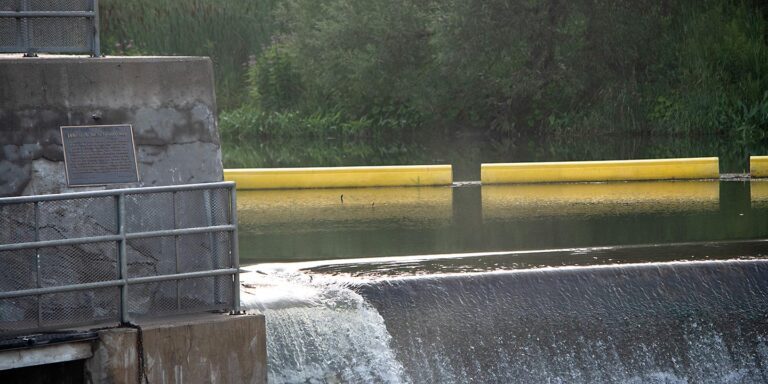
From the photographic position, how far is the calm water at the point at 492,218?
482 inches

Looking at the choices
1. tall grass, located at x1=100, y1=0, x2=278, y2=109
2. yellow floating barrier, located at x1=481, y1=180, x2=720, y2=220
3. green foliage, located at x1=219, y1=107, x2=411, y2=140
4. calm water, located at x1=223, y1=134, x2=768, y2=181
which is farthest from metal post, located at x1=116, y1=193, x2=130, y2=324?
tall grass, located at x1=100, y1=0, x2=278, y2=109

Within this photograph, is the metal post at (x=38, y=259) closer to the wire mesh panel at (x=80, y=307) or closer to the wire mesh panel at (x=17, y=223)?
the wire mesh panel at (x=80, y=307)

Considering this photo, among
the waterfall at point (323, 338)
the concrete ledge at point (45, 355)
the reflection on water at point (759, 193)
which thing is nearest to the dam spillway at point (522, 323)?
the waterfall at point (323, 338)

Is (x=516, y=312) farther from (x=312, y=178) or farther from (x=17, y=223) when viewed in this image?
(x=312, y=178)

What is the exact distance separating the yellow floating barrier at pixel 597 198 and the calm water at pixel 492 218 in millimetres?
13

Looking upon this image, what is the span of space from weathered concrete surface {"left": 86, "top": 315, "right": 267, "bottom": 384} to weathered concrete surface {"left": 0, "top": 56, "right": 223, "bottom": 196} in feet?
3.45

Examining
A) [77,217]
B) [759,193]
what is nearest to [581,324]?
[77,217]

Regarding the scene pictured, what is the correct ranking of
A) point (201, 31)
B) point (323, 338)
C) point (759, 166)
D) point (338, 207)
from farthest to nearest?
point (201, 31)
point (759, 166)
point (338, 207)
point (323, 338)

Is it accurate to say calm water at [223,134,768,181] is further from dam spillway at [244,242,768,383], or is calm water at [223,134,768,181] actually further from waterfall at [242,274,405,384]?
waterfall at [242,274,405,384]

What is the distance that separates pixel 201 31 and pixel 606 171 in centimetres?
2041

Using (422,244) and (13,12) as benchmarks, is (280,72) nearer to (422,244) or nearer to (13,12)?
(422,244)

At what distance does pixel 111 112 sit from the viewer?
7.68m

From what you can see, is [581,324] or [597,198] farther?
[597,198]

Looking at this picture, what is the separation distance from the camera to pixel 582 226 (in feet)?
43.8
